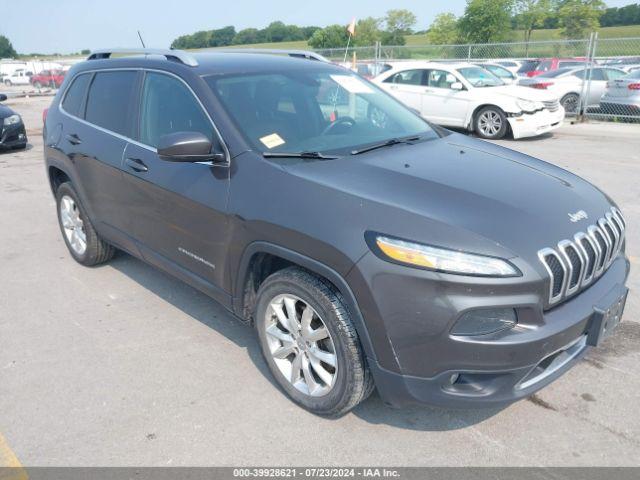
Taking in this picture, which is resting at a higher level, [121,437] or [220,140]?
[220,140]

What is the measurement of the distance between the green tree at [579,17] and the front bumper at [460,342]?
50484 millimetres

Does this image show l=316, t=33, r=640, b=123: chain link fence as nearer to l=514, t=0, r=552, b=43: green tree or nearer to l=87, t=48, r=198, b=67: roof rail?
l=87, t=48, r=198, b=67: roof rail

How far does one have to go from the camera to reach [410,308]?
2314mm

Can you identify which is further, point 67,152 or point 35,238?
point 35,238

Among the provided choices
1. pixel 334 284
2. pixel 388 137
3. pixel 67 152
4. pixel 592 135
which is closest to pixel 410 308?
pixel 334 284

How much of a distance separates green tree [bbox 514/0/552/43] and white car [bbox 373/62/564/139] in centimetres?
4482

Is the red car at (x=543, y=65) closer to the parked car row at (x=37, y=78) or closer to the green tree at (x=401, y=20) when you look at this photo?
the parked car row at (x=37, y=78)

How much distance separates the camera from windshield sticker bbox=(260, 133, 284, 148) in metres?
3.09

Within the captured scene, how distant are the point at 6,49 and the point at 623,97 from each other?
9714 cm

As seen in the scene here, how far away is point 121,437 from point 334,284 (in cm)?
133

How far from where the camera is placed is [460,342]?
89.5 inches

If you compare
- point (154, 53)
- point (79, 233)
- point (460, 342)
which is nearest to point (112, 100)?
point (154, 53)

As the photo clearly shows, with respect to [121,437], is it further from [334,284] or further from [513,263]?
[513,263]

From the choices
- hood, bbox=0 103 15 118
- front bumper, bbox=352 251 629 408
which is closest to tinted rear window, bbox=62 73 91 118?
front bumper, bbox=352 251 629 408
